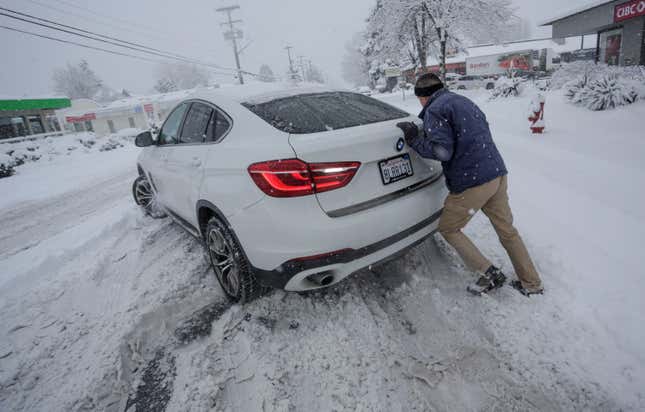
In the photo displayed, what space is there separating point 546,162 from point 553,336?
4299 mm

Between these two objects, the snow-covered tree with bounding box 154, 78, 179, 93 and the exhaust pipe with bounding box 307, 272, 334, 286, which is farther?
the snow-covered tree with bounding box 154, 78, 179, 93

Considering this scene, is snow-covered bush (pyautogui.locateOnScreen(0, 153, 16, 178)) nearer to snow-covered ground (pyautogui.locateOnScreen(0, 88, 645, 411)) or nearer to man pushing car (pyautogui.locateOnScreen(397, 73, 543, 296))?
snow-covered ground (pyautogui.locateOnScreen(0, 88, 645, 411))

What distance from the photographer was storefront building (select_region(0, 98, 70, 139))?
31562 mm

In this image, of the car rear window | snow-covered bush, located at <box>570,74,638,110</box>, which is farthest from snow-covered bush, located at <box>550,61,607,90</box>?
the car rear window

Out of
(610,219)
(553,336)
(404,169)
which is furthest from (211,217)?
(610,219)

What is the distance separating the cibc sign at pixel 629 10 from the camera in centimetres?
1350

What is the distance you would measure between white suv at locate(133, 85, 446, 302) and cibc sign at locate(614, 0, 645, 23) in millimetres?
17752

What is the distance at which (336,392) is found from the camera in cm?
195

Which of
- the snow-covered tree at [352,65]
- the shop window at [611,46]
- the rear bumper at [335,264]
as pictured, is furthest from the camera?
the snow-covered tree at [352,65]

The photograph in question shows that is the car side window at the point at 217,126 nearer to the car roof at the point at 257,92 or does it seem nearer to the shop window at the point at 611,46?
the car roof at the point at 257,92

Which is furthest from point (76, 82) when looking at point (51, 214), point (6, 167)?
point (51, 214)

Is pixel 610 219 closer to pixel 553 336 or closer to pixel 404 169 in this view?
pixel 553 336

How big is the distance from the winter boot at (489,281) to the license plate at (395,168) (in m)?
1.02

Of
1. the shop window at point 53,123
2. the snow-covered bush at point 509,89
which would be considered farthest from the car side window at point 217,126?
the shop window at point 53,123
